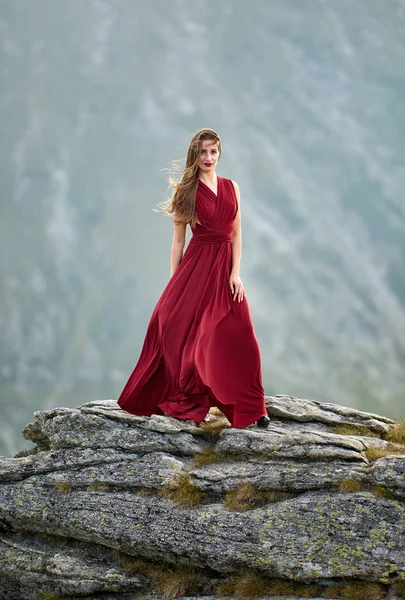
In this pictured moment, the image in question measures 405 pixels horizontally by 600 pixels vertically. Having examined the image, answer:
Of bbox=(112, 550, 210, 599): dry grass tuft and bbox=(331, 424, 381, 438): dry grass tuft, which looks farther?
bbox=(331, 424, 381, 438): dry grass tuft

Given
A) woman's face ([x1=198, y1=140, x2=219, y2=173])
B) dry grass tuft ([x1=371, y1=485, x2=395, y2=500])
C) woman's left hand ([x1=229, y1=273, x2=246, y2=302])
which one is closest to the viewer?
dry grass tuft ([x1=371, y1=485, x2=395, y2=500])

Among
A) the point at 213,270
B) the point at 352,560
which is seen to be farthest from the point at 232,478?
the point at 213,270

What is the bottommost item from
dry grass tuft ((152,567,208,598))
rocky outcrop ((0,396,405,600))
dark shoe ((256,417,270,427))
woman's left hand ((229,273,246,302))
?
dry grass tuft ((152,567,208,598))

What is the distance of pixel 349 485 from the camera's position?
10688 millimetres

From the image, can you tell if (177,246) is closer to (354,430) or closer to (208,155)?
(208,155)

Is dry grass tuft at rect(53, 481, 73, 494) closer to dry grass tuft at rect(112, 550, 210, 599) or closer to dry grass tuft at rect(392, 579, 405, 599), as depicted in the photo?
dry grass tuft at rect(112, 550, 210, 599)

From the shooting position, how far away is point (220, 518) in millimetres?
10867

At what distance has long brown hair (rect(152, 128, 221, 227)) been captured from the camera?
1198 centimetres

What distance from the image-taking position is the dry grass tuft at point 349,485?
10.7 m

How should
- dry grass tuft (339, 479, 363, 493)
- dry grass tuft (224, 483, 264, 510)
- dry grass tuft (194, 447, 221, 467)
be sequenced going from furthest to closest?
dry grass tuft (194, 447, 221, 467) → dry grass tuft (224, 483, 264, 510) → dry grass tuft (339, 479, 363, 493)

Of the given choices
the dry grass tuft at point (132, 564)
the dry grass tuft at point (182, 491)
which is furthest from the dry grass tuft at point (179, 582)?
the dry grass tuft at point (182, 491)

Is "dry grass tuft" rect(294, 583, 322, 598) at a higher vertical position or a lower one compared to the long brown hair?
lower

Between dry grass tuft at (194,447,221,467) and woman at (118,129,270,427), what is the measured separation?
62 cm

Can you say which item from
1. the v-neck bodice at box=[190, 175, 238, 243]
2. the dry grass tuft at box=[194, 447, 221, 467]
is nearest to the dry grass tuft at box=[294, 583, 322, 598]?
the dry grass tuft at box=[194, 447, 221, 467]
